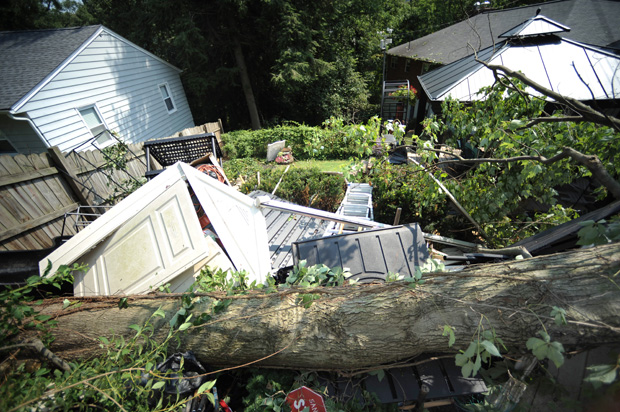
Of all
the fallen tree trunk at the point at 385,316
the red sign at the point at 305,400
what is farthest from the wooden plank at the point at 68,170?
the red sign at the point at 305,400

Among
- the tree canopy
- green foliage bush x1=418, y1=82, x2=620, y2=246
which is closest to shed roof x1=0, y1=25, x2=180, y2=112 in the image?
the tree canopy

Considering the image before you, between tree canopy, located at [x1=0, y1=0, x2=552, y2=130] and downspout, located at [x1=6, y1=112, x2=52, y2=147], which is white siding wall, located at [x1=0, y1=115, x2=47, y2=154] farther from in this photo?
tree canopy, located at [x1=0, y1=0, x2=552, y2=130]

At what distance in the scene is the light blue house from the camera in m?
7.66

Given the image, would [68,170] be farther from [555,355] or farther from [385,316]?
[555,355]

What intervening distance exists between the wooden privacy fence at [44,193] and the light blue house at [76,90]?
0.74 meters

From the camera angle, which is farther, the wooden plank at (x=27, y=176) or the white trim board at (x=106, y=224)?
the wooden plank at (x=27, y=176)

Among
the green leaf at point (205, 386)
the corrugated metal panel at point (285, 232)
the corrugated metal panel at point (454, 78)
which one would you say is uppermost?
the corrugated metal panel at point (454, 78)

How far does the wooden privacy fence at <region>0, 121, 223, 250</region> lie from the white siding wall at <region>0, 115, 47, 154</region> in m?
2.98

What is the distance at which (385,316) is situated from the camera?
5.84 feet

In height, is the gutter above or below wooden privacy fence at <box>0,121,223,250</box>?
above

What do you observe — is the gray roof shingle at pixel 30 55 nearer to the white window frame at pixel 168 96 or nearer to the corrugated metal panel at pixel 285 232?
the white window frame at pixel 168 96

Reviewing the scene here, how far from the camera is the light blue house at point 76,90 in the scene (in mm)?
7660

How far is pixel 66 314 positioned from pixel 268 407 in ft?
5.75

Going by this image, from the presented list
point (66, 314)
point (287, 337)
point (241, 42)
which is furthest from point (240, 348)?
point (241, 42)
